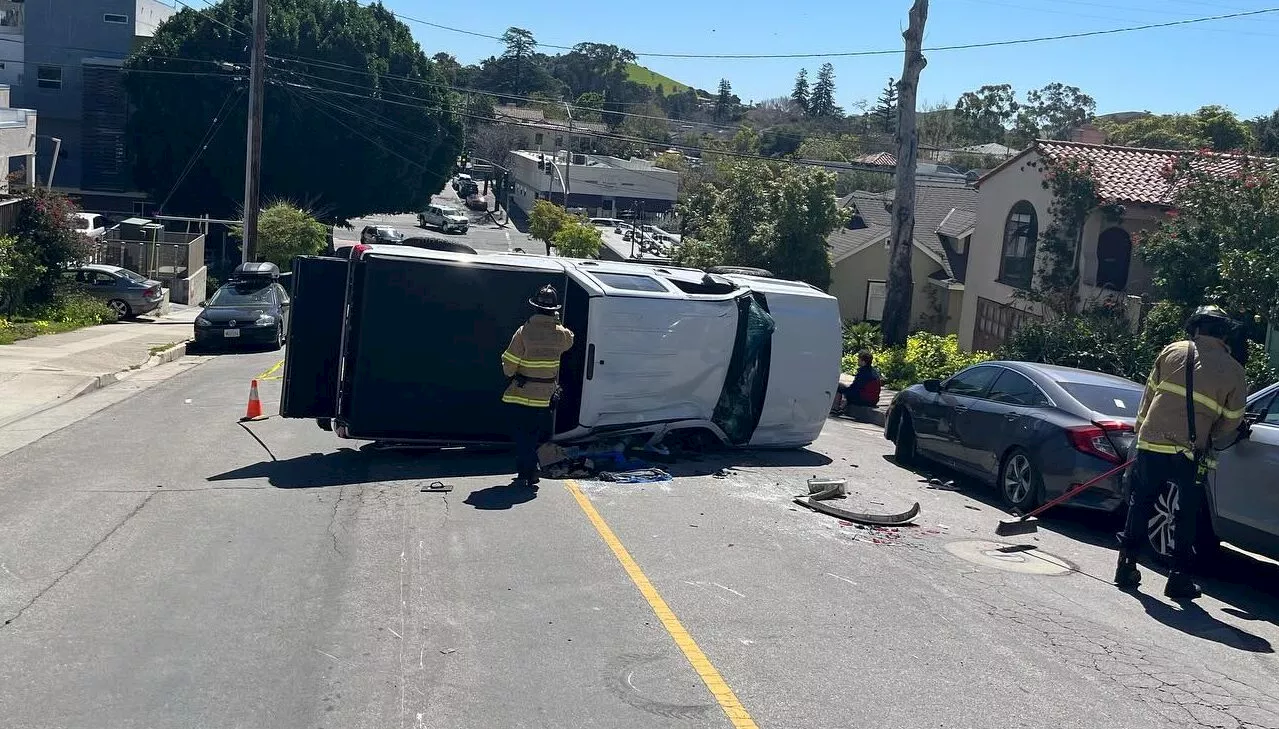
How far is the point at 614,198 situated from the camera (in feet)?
290

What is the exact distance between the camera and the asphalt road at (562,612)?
561 cm

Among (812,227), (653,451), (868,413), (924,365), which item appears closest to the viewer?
(653,451)

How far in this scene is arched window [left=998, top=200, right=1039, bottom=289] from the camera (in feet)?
92.6

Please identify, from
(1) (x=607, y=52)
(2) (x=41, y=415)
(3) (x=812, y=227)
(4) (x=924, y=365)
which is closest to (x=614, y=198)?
(3) (x=812, y=227)

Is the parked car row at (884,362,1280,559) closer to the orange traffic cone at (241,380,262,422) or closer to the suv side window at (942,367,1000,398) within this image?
the suv side window at (942,367,1000,398)

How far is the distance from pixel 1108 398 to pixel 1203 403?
117 inches

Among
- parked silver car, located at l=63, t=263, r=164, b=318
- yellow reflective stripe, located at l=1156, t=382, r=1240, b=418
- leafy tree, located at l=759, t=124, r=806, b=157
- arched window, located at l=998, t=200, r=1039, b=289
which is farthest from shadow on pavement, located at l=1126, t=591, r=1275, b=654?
leafy tree, located at l=759, t=124, r=806, b=157

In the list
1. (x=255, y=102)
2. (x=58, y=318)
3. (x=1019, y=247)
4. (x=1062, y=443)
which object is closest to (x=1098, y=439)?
(x=1062, y=443)

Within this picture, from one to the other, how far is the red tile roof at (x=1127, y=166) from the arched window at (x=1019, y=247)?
133 centimetres

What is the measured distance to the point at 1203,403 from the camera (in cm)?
793

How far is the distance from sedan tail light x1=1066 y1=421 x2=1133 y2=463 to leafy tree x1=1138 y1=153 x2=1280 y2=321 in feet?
25.5

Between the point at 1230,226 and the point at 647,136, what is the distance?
101913 mm

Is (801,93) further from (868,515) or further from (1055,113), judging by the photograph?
(868,515)

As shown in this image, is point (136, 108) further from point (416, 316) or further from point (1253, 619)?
point (1253, 619)
